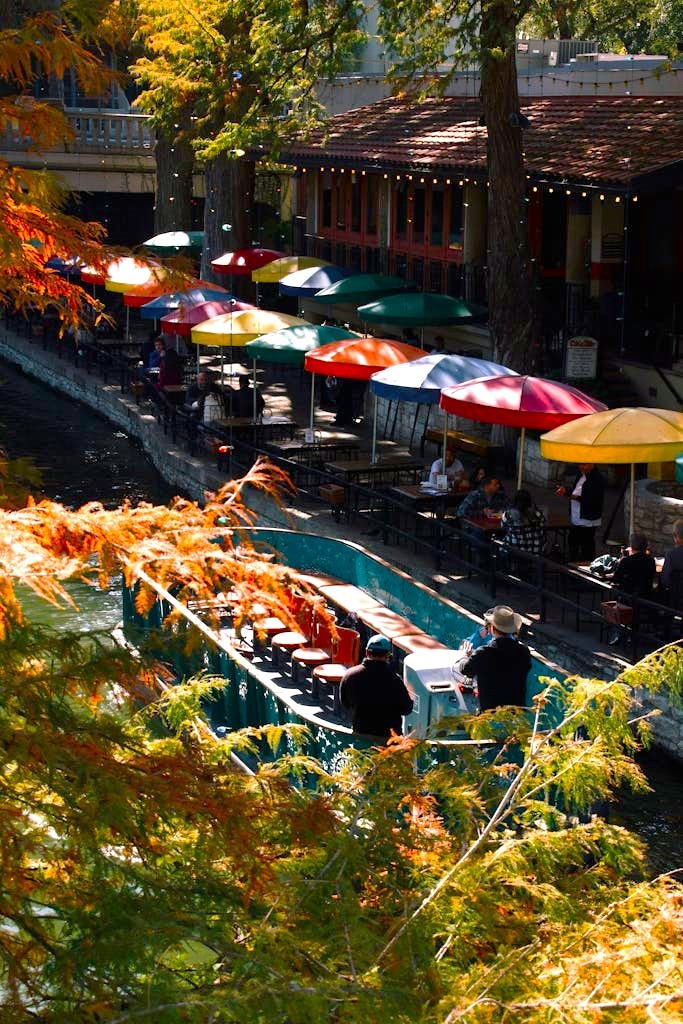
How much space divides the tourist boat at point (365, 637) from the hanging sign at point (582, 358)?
890 centimetres

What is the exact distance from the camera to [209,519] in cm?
757

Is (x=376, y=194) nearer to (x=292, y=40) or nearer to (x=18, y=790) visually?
(x=292, y=40)

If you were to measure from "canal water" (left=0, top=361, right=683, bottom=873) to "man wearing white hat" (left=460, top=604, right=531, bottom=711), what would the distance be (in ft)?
6.82

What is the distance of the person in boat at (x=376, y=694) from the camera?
35.7ft

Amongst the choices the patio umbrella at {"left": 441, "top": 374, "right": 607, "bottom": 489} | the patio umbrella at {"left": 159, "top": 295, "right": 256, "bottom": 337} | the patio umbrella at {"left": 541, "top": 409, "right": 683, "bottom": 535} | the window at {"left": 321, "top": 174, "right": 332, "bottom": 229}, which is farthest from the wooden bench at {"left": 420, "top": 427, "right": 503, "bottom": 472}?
the window at {"left": 321, "top": 174, "right": 332, "bottom": 229}

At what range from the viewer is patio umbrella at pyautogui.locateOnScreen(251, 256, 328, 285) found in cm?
3222

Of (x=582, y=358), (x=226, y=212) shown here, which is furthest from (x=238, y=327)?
(x=226, y=212)

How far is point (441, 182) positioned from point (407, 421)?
23.7 ft

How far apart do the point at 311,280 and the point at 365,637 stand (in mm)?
16631

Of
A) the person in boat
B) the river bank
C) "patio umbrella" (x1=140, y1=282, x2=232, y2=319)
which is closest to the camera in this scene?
the person in boat

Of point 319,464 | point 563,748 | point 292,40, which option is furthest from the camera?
point 292,40

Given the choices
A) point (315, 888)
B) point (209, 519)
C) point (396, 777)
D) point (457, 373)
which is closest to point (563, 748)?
point (396, 777)

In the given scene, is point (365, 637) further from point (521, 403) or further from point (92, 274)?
point (92, 274)

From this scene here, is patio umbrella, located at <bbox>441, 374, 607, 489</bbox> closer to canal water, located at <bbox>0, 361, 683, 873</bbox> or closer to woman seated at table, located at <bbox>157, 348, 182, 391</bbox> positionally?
canal water, located at <bbox>0, 361, 683, 873</bbox>
